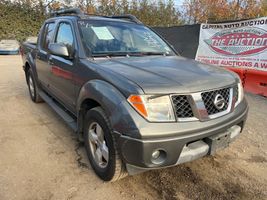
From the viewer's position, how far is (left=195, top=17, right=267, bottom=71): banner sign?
731 centimetres

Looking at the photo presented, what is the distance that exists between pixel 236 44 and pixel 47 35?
219 inches

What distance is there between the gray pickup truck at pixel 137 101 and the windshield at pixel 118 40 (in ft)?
0.04

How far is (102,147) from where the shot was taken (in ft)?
9.87

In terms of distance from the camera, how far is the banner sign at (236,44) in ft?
24.0

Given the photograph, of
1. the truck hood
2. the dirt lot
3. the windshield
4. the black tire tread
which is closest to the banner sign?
the dirt lot

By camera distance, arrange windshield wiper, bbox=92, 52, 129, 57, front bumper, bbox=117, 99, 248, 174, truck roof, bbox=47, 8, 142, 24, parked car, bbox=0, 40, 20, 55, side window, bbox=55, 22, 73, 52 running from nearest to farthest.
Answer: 1. front bumper, bbox=117, 99, 248, 174
2. windshield wiper, bbox=92, 52, 129, 57
3. side window, bbox=55, 22, 73, 52
4. truck roof, bbox=47, 8, 142, 24
5. parked car, bbox=0, 40, 20, 55

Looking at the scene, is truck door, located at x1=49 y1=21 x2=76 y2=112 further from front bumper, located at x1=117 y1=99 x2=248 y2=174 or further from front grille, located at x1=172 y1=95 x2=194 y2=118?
front grille, located at x1=172 y1=95 x2=194 y2=118

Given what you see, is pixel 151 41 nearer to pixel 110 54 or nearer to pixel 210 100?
pixel 110 54

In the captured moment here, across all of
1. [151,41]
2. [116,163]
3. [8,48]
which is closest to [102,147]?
[116,163]

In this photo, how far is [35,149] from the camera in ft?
12.8

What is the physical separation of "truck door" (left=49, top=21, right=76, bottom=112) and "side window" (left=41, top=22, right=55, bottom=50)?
37cm

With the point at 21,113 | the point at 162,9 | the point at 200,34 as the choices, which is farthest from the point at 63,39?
the point at 162,9

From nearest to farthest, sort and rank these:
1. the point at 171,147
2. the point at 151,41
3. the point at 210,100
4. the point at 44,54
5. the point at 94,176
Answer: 1. the point at 171,147
2. the point at 210,100
3. the point at 94,176
4. the point at 151,41
5. the point at 44,54

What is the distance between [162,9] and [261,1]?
825cm
